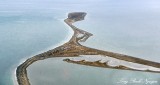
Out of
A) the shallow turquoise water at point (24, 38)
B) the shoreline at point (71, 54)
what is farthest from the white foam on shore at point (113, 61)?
the shallow turquoise water at point (24, 38)

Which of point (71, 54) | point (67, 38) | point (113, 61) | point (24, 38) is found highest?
point (113, 61)

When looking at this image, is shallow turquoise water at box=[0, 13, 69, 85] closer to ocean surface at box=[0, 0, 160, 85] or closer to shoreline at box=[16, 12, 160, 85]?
ocean surface at box=[0, 0, 160, 85]

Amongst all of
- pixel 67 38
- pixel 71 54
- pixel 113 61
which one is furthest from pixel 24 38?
pixel 113 61

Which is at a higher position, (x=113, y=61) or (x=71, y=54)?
(x=113, y=61)

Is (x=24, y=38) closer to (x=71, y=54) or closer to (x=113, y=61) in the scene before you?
(x=71, y=54)

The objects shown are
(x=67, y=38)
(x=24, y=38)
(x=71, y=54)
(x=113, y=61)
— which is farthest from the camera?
(x=24, y=38)

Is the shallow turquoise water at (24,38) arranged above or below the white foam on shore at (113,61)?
below

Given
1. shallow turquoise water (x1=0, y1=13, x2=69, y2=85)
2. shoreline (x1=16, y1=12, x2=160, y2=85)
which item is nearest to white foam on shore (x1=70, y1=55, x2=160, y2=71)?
shoreline (x1=16, y1=12, x2=160, y2=85)

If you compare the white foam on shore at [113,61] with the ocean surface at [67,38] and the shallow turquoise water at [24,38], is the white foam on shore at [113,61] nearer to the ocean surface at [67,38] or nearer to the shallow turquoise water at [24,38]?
the ocean surface at [67,38]
